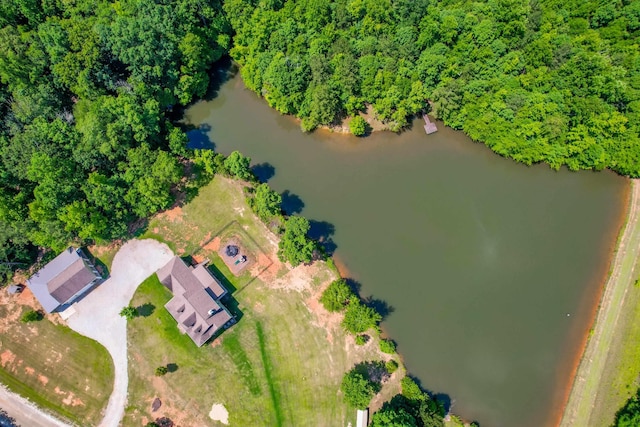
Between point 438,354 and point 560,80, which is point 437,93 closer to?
point 560,80

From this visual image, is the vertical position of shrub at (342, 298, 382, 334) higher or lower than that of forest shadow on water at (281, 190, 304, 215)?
lower

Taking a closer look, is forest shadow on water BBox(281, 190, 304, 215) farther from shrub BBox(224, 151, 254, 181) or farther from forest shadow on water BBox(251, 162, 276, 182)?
shrub BBox(224, 151, 254, 181)

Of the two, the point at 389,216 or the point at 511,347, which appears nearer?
the point at 511,347

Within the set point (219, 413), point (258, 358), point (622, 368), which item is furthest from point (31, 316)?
point (622, 368)

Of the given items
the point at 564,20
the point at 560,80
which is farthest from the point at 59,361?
the point at 564,20

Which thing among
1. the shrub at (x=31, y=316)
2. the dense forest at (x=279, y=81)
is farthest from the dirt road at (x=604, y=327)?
the shrub at (x=31, y=316)

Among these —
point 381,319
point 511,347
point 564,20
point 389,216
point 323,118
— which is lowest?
point 381,319

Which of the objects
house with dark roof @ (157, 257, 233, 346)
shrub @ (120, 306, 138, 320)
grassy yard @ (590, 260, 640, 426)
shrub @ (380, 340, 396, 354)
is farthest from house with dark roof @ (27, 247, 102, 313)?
grassy yard @ (590, 260, 640, 426)
